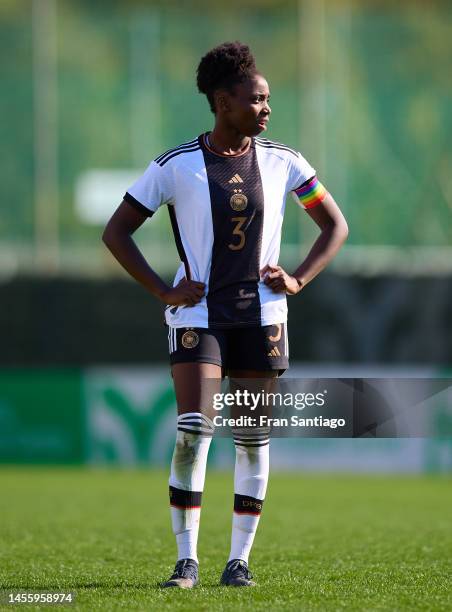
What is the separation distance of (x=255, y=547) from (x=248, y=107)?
3173 millimetres

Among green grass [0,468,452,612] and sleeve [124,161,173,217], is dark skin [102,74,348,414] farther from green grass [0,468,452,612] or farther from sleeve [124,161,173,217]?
green grass [0,468,452,612]

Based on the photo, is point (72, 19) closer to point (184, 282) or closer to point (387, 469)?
point (387, 469)

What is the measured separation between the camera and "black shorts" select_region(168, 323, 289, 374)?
5.36m

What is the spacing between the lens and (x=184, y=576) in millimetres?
5391

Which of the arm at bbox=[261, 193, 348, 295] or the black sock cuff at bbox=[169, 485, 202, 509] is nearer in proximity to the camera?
the black sock cuff at bbox=[169, 485, 202, 509]

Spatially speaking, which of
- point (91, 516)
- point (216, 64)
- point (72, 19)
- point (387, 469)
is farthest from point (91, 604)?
point (72, 19)

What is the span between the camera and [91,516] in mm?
10328

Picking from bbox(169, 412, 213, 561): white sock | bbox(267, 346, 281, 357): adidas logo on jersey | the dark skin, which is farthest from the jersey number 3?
bbox(169, 412, 213, 561): white sock

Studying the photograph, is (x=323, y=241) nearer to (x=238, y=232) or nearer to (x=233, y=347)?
(x=238, y=232)

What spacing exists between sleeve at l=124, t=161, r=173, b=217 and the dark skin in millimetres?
43
